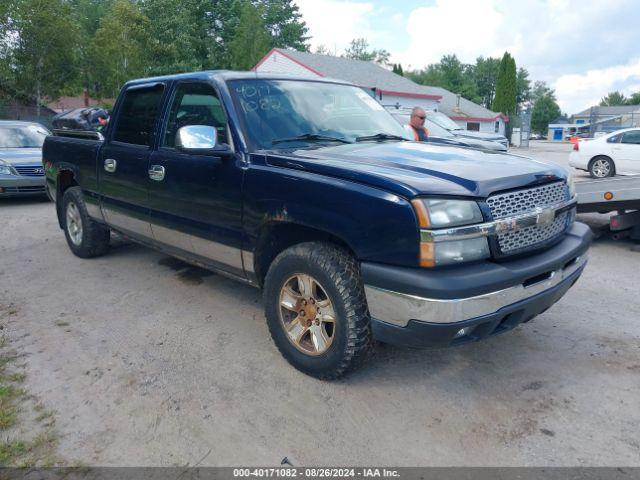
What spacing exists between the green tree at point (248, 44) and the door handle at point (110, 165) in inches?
1194

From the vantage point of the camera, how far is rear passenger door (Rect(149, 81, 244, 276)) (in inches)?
145

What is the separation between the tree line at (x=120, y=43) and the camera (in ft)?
94.3

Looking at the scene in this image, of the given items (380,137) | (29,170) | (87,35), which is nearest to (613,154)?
(380,137)

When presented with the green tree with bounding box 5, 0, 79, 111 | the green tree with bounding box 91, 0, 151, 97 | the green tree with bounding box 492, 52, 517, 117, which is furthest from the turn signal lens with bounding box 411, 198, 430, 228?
the green tree with bounding box 492, 52, 517, 117

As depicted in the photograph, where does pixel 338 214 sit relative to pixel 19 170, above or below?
above

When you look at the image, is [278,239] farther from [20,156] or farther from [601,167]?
[601,167]

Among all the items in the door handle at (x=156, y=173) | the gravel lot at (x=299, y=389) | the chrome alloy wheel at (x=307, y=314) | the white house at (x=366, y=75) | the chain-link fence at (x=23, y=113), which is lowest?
the gravel lot at (x=299, y=389)

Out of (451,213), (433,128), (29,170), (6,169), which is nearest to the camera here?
(451,213)

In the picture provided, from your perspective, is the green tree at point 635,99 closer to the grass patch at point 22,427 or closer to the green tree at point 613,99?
the green tree at point 613,99

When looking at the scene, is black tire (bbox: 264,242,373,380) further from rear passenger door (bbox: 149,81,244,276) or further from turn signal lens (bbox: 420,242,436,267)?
rear passenger door (bbox: 149,81,244,276)

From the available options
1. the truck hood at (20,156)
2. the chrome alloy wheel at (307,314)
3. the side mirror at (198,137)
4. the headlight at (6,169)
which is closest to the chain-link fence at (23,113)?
the truck hood at (20,156)

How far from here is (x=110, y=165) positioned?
4984 millimetres

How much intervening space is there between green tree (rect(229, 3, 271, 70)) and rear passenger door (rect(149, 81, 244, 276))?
31050mm

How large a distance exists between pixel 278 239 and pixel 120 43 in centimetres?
3269
